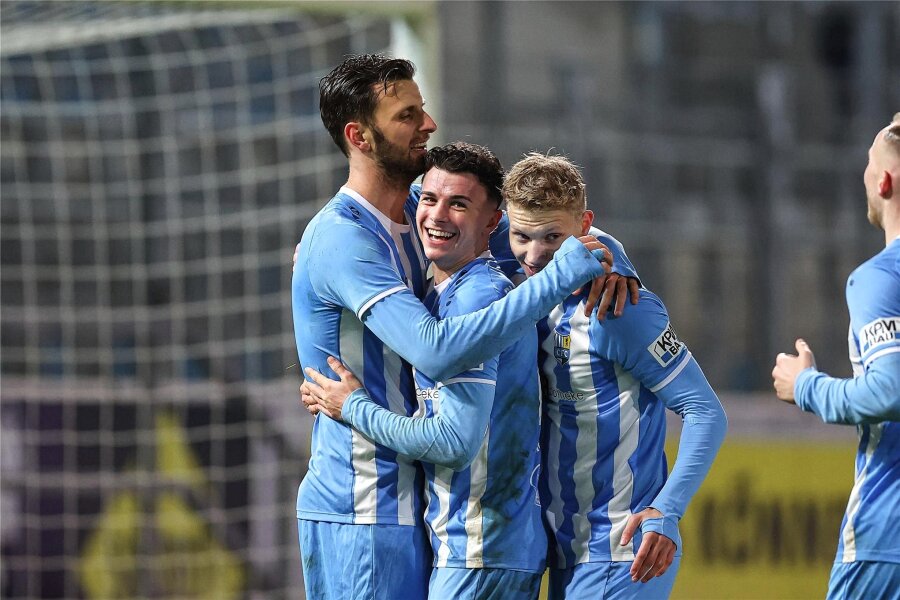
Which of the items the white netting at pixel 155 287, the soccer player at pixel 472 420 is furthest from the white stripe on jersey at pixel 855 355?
the white netting at pixel 155 287

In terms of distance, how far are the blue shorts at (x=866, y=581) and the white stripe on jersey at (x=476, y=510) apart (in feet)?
2.41

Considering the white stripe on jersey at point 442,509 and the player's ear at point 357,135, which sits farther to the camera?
the player's ear at point 357,135

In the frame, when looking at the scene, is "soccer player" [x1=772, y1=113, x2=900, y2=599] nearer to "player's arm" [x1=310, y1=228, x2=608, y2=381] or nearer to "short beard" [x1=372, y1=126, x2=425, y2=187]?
"player's arm" [x1=310, y1=228, x2=608, y2=381]

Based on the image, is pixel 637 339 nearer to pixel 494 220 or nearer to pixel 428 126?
pixel 494 220

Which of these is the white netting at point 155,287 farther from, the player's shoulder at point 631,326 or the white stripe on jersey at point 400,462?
the player's shoulder at point 631,326

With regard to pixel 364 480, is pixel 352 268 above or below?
above

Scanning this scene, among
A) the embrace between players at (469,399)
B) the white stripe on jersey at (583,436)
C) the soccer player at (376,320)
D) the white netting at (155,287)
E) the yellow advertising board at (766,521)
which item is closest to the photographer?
the soccer player at (376,320)

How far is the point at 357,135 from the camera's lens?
9.30 feet

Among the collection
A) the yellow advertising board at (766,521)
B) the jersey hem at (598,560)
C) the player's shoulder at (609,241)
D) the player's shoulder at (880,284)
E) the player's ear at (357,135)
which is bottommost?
the yellow advertising board at (766,521)

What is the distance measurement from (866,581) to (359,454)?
3.52 feet

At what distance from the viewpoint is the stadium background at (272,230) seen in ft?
23.7

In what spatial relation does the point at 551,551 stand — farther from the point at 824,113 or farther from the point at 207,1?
the point at 824,113

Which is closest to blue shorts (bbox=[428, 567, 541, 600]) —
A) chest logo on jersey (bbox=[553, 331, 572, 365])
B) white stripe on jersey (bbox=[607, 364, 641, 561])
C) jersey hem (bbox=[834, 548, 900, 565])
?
white stripe on jersey (bbox=[607, 364, 641, 561])

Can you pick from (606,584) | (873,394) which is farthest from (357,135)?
(873,394)
